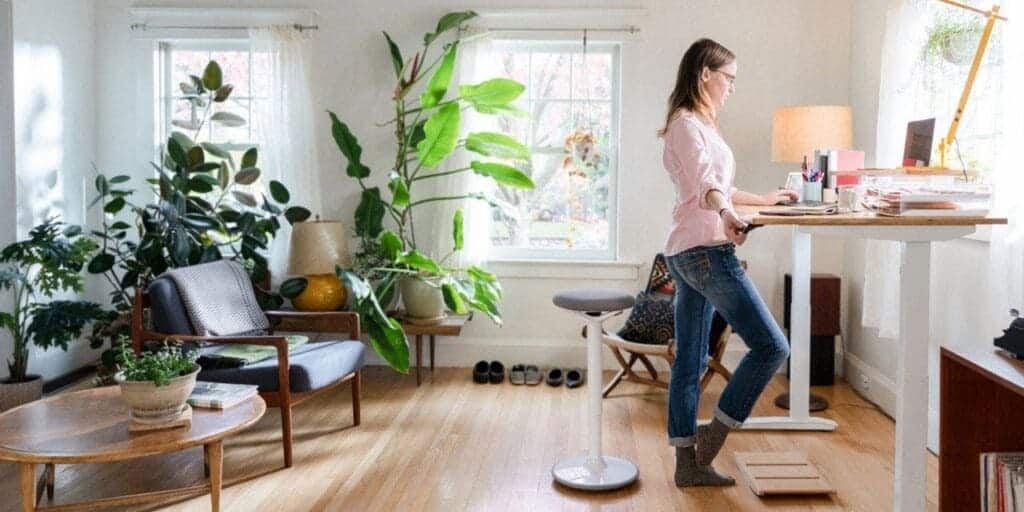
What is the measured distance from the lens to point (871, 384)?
455 centimetres

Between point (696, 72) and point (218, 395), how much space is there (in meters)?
1.97

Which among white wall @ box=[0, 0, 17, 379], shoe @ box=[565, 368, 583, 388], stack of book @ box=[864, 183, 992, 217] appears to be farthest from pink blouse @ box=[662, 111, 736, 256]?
white wall @ box=[0, 0, 17, 379]

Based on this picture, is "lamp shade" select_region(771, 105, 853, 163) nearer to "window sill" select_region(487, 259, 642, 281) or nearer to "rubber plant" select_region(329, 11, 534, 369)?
"window sill" select_region(487, 259, 642, 281)

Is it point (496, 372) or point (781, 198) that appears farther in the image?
point (496, 372)

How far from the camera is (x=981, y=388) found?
2.56 meters

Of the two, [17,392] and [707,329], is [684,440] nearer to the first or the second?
[707,329]

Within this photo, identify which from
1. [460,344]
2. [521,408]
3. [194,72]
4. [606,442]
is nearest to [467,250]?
[460,344]

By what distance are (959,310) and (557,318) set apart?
2.36 m

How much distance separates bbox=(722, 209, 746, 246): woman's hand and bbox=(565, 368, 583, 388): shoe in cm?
227

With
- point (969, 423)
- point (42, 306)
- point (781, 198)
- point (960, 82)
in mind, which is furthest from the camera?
point (42, 306)

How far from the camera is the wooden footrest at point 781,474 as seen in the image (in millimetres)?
3232

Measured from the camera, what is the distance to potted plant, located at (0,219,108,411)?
4285 mm

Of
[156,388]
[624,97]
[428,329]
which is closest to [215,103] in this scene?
[428,329]

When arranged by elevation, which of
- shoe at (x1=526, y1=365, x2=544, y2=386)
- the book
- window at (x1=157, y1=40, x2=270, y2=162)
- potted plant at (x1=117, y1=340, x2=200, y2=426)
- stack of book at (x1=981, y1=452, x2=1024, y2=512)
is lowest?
shoe at (x1=526, y1=365, x2=544, y2=386)
